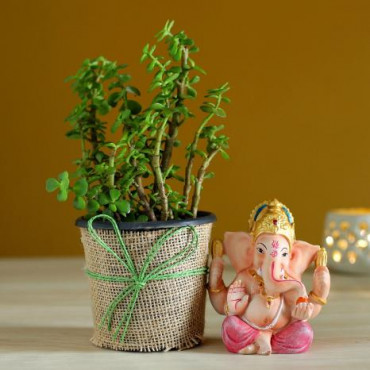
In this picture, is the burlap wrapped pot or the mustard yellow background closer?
the burlap wrapped pot

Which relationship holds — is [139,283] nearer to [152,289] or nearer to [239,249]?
[152,289]

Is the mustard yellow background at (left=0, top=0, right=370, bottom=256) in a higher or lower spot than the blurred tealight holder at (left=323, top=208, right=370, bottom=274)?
higher

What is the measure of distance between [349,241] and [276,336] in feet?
2.63

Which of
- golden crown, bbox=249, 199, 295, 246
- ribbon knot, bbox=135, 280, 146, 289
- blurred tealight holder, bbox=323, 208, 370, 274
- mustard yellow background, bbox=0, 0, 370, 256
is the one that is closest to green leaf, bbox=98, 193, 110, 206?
ribbon knot, bbox=135, 280, 146, 289

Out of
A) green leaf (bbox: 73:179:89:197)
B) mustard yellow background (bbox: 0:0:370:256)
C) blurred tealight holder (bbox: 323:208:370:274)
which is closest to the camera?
green leaf (bbox: 73:179:89:197)

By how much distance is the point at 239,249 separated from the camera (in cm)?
127

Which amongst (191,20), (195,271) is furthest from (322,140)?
(195,271)

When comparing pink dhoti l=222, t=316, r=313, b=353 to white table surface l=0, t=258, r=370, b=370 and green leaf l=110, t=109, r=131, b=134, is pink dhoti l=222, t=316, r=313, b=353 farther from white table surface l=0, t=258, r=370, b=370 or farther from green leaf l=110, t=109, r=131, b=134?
green leaf l=110, t=109, r=131, b=134

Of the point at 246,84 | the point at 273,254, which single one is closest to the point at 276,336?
the point at 273,254

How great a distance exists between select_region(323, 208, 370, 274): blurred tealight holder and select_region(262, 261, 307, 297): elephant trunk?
788 mm

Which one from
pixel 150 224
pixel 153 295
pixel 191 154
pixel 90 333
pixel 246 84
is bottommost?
pixel 90 333

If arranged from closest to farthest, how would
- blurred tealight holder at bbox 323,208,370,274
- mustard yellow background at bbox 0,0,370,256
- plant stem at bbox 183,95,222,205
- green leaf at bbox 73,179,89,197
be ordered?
green leaf at bbox 73,179,89,197, plant stem at bbox 183,95,222,205, blurred tealight holder at bbox 323,208,370,274, mustard yellow background at bbox 0,0,370,256

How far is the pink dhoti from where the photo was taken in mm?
1213

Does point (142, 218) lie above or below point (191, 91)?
below
